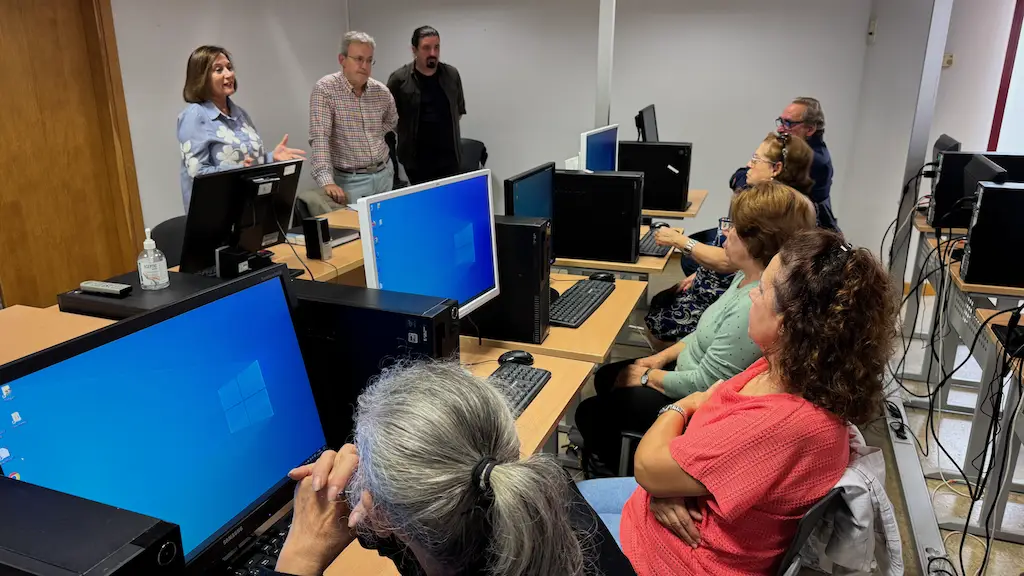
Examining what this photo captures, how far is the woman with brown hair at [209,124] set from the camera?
9.36 feet

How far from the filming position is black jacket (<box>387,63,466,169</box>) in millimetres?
4414

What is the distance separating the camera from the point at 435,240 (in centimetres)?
167

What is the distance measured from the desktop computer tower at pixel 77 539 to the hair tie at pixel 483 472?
0.28m

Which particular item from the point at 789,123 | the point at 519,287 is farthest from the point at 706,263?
the point at 789,123

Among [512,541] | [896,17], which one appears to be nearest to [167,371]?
[512,541]

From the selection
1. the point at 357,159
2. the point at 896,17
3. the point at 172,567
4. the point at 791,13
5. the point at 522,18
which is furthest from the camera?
the point at 522,18

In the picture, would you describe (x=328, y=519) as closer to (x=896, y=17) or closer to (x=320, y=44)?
(x=896, y=17)

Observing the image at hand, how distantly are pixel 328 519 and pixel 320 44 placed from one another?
17.1 feet

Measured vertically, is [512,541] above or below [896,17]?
below

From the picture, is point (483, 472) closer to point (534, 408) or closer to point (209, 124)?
point (534, 408)

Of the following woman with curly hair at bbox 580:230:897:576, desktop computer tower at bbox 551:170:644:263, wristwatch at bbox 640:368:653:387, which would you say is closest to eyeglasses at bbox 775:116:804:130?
desktop computer tower at bbox 551:170:644:263

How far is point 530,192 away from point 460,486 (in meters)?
1.78

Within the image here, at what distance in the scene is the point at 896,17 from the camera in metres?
4.25

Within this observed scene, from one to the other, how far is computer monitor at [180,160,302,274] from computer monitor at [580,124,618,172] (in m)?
1.36
